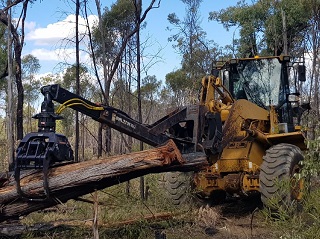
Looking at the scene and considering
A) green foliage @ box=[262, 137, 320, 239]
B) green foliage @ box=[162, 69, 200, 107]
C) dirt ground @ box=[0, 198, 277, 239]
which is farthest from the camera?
green foliage @ box=[162, 69, 200, 107]

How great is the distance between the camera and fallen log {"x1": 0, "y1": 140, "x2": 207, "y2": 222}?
20.4 ft

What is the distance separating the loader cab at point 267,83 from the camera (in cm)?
1003

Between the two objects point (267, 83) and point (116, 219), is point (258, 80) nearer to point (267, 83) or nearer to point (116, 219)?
point (267, 83)

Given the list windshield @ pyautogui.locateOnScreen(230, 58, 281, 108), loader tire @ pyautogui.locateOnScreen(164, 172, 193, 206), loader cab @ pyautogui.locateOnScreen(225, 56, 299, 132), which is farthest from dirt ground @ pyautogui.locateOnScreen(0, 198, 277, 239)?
windshield @ pyautogui.locateOnScreen(230, 58, 281, 108)

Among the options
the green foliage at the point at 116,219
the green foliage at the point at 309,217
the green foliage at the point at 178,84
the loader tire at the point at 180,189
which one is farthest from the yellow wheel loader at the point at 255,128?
the green foliage at the point at 178,84

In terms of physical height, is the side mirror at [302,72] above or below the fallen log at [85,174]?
above

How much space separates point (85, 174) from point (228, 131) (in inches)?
135

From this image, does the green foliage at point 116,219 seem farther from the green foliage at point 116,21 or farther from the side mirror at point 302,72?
the green foliage at point 116,21

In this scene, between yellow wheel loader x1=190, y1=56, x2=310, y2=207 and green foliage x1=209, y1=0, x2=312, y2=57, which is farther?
green foliage x1=209, y1=0, x2=312, y2=57

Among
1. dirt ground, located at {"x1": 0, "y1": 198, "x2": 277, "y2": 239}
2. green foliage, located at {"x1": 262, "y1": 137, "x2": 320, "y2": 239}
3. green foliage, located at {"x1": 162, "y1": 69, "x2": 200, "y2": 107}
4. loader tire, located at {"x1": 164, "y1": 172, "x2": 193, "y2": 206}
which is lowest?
dirt ground, located at {"x1": 0, "y1": 198, "x2": 277, "y2": 239}

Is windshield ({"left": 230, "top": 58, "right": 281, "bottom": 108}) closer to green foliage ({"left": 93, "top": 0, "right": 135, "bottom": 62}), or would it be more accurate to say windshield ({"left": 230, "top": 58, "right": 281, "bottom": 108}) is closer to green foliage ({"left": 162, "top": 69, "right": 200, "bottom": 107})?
green foliage ({"left": 93, "top": 0, "right": 135, "bottom": 62})

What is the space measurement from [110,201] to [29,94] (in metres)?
45.3

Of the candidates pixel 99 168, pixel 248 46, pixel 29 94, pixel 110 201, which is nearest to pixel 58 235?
pixel 110 201

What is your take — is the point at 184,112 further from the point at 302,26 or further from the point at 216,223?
the point at 302,26
